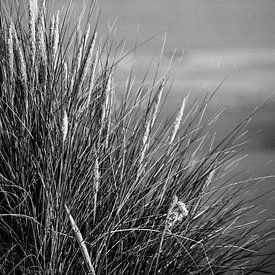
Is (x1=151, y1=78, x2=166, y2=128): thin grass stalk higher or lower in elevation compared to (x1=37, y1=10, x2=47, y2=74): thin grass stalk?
lower

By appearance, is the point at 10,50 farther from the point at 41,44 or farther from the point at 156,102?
the point at 156,102

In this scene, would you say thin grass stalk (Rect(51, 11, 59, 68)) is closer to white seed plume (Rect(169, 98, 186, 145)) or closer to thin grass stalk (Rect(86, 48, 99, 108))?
thin grass stalk (Rect(86, 48, 99, 108))

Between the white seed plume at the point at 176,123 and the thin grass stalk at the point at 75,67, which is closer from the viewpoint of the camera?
the white seed plume at the point at 176,123

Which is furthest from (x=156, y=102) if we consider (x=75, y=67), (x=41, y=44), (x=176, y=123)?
(x=41, y=44)

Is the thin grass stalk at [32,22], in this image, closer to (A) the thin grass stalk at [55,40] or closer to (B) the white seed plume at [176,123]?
(A) the thin grass stalk at [55,40]

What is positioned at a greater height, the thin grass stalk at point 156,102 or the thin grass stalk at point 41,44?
the thin grass stalk at point 41,44

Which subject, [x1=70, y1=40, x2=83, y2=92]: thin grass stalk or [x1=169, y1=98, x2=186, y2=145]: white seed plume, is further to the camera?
[x1=70, y1=40, x2=83, y2=92]: thin grass stalk

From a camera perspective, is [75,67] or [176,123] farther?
[75,67]

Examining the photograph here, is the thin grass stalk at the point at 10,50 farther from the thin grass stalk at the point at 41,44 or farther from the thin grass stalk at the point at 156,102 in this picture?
the thin grass stalk at the point at 156,102

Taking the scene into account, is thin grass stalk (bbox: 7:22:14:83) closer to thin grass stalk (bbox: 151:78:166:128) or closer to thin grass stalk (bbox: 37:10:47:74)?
thin grass stalk (bbox: 37:10:47:74)


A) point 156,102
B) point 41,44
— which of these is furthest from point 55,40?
point 156,102

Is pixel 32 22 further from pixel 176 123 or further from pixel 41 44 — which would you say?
pixel 176 123

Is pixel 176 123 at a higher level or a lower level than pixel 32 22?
lower

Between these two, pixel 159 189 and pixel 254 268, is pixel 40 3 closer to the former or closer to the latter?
pixel 159 189
